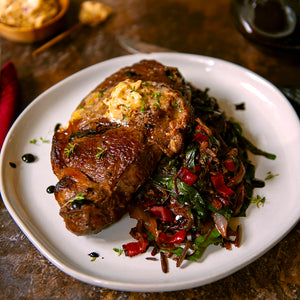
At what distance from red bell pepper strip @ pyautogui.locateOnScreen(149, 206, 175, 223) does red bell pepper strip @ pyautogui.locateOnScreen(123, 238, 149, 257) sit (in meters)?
0.36

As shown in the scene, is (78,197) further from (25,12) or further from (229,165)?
(25,12)

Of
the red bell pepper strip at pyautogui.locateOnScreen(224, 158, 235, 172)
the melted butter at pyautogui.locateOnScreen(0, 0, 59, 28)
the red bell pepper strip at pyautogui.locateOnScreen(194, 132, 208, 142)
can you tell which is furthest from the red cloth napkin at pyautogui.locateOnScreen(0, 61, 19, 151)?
the red bell pepper strip at pyautogui.locateOnScreen(224, 158, 235, 172)

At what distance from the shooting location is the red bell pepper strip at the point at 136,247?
3.80 metres

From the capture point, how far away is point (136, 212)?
4125mm

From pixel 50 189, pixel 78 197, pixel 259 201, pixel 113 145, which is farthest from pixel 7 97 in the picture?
pixel 259 201

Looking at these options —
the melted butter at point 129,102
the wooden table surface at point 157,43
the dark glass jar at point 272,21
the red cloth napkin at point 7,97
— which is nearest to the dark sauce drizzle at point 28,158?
the red cloth napkin at point 7,97

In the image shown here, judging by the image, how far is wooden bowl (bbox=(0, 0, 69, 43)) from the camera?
20.5 feet

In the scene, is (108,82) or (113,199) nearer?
(113,199)

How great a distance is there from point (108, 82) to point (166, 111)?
1.08m

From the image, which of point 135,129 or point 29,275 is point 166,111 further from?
point 29,275

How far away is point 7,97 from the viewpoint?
5547 millimetres

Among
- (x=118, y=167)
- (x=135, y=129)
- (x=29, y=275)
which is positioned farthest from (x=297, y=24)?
(x=29, y=275)

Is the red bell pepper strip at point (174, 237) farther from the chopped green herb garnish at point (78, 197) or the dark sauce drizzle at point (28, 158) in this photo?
the dark sauce drizzle at point (28, 158)

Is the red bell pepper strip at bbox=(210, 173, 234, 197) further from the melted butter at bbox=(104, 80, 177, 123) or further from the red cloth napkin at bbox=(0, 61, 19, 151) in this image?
the red cloth napkin at bbox=(0, 61, 19, 151)
